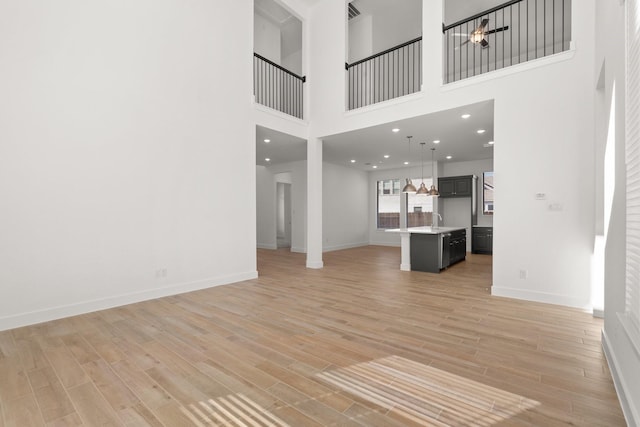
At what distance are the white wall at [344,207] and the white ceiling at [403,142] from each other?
0.58 m

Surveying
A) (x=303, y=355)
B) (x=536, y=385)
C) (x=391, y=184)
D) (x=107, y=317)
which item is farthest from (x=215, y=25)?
(x=391, y=184)

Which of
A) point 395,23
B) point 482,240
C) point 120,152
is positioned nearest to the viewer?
point 120,152

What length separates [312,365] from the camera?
225 centimetres

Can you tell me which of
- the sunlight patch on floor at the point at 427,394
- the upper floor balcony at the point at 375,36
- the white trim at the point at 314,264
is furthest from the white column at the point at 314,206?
the sunlight patch on floor at the point at 427,394

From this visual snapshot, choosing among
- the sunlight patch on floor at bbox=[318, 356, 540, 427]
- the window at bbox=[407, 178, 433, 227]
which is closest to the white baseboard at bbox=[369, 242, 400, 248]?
the window at bbox=[407, 178, 433, 227]

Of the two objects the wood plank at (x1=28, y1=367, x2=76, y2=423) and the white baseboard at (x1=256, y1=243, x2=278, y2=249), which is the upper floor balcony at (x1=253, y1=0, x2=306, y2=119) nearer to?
the white baseboard at (x1=256, y1=243, x2=278, y2=249)

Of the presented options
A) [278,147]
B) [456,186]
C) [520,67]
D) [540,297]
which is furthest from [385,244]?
[520,67]

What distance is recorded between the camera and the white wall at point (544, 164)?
3652mm

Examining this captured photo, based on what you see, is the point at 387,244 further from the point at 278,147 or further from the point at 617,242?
the point at 617,242

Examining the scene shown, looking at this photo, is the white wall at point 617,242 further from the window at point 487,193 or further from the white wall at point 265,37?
the white wall at point 265,37

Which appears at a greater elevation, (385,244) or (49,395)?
(49,395)

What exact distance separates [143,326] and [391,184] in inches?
366

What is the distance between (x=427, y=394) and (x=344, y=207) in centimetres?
841

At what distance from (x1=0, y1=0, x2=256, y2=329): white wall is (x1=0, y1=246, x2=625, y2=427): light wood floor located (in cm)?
60
